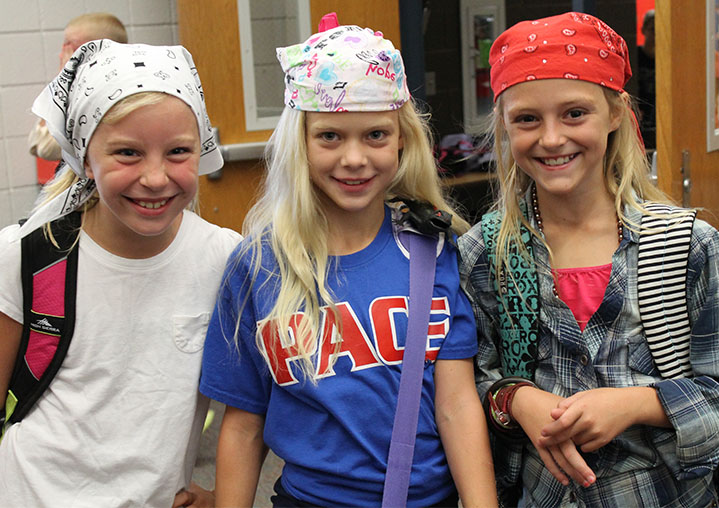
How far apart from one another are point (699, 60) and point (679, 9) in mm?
250

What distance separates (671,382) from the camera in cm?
167

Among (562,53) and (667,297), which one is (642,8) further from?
(667,297)

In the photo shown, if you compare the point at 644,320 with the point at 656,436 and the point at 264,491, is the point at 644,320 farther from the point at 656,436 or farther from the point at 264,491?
the point at 264,491

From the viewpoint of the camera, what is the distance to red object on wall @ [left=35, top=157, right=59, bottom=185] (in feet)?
14.1

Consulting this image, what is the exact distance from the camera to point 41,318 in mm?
1755

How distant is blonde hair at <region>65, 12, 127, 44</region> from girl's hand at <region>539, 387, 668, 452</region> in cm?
282

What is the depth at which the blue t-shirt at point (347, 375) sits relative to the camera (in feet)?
5.75

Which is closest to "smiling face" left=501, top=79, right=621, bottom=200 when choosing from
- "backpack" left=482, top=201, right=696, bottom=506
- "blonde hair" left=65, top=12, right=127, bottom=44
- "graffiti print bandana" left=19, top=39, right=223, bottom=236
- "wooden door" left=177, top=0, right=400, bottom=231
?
"backpack" left=482, top=201, right=696, bottom=506

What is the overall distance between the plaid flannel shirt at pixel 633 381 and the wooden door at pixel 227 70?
7.44ft

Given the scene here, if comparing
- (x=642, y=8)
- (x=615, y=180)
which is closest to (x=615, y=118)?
(x=615, y=180)

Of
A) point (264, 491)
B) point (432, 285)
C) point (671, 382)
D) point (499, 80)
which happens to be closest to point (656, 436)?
point (671, 382)

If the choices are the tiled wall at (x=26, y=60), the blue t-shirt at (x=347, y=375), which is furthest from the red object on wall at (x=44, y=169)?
the blue t-shirt at (x=347, y=375)

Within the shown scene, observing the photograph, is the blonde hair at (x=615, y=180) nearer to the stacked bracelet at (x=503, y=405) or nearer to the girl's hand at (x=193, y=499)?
the stacked bracelet at (x=503, y=405)

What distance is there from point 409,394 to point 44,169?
321cm
